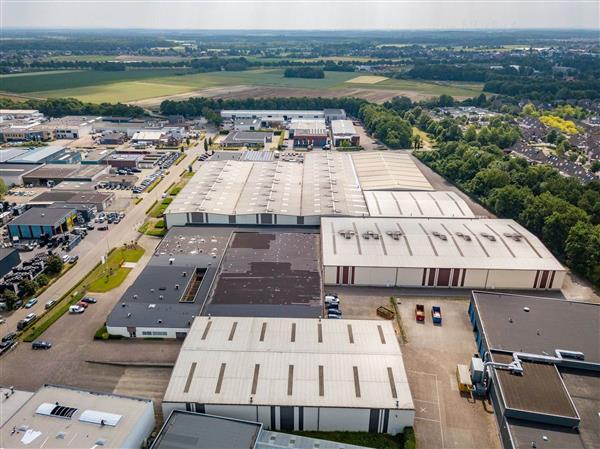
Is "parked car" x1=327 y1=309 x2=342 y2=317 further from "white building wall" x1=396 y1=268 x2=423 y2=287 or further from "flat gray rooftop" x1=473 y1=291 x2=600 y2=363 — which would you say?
"flat gray rooftop" x1=473 y1=291 x2=600 y2=363

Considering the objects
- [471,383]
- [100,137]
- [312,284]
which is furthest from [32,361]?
[100,137]

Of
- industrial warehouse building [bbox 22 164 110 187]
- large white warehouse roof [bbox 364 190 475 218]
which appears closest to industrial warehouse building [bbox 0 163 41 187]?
industrial warehouse building [bbox 22 164 110 187]

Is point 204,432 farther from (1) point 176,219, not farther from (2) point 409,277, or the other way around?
(1) point 176,219

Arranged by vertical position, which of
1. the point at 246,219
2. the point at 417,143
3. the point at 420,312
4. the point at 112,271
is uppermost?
the point at 246,219

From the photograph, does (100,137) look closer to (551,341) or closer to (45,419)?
(45,419)

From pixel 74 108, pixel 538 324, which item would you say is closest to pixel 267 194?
pixel 538 324

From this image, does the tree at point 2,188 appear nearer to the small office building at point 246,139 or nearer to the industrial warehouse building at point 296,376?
the small office building at point 246,139

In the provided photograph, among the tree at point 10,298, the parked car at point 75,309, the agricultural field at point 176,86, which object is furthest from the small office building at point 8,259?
the agricultural field at point 176,86
